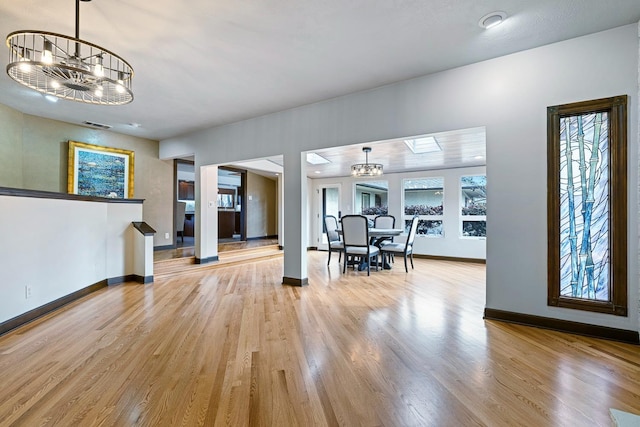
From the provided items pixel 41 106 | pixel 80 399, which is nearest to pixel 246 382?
pixel 80 399

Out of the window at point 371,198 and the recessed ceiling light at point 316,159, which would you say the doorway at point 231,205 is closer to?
the recessed ceiling light at point 316,159

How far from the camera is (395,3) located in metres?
2.22

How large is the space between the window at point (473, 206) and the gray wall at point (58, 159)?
23.0 ft

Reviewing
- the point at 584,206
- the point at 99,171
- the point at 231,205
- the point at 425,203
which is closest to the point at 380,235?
the point at 425,203

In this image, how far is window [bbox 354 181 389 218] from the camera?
8500mm

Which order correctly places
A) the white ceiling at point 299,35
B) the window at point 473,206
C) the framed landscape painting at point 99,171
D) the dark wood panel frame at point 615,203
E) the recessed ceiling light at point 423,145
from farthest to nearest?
the window at point 473,206 → the framed landscape painting at point 99,171 → the recessed ceiling light at point 423,145 → the dark wood panel frame at point 615,203 → the white ceiling at point 299,35

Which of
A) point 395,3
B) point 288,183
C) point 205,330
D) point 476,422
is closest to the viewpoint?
point 476,422

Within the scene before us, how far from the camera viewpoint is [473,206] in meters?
7.16

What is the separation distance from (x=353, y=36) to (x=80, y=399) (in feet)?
10.8

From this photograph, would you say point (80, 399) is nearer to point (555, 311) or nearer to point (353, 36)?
point (353, 36)

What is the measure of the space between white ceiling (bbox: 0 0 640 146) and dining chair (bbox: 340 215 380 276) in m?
2.29

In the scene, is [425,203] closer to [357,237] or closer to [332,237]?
[332,237]

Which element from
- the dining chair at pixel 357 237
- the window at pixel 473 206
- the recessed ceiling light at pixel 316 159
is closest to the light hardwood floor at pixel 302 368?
the dining chair at pixel 357 237

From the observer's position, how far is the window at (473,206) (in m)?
7.05
